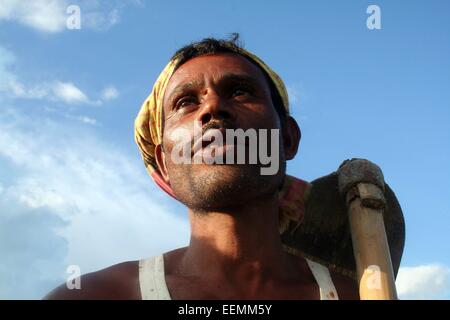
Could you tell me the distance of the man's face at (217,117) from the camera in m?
3.13

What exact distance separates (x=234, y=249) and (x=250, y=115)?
0.78 meters

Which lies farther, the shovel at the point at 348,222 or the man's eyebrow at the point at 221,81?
the man's eyebrow at the point at 221,81

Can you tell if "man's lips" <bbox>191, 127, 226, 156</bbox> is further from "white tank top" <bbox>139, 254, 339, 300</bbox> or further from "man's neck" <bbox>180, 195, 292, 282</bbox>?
"white tank top" <bbox>139, 254, 339, 300</bbox>

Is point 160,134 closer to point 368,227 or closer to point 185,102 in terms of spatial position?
point 185,102

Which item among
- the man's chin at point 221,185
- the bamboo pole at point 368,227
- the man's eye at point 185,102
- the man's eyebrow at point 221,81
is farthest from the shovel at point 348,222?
the man's eye at point 185,102

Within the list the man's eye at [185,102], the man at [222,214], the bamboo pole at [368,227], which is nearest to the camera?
the bamboo pole at [368,227]

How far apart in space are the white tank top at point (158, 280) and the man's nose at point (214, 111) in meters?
0.83

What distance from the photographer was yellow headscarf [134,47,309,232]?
3.75 meters

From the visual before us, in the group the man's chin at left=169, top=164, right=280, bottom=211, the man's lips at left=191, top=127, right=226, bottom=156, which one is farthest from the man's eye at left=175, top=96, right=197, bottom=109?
the man's chin at left=169, top=164, right=280, bottom=211

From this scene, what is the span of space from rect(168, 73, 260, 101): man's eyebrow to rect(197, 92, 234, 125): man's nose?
0.20 m

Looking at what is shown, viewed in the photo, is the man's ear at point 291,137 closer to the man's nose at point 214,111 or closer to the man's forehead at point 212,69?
the man's forehead at point 212,69

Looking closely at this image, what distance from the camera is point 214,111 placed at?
3.27 m

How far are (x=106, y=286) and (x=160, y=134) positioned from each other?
3.56 feet
